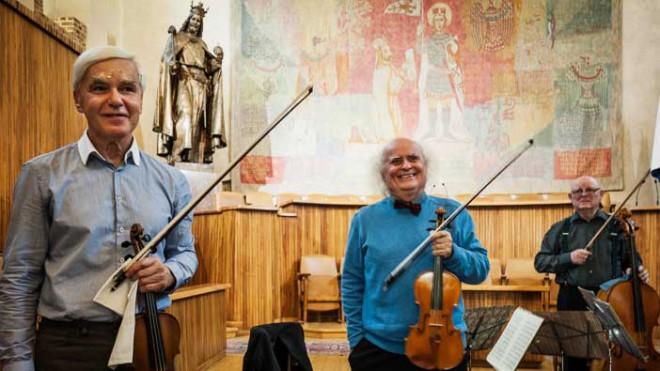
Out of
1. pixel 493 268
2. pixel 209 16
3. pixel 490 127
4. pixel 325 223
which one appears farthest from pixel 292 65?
pixel 493 268

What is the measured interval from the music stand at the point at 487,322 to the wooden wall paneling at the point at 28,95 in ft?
7.67

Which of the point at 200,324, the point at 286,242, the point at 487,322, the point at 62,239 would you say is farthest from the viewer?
the point at 286,242

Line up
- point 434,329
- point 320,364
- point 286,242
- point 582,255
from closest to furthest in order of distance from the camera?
point 434,329, point 582,255, point 320,364, point 286,242

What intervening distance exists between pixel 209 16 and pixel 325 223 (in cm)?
337

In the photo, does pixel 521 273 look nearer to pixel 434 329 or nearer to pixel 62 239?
pixel 434 329

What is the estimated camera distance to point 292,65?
7.88 meters

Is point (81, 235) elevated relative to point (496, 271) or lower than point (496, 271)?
elevated

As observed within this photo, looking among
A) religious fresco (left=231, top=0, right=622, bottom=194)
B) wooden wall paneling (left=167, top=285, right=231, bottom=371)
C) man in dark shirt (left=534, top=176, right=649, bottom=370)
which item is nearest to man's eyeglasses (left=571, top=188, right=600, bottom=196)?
man in dark shirt (left=534, top=176, right=649, bottom=370)

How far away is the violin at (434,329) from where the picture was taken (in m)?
1.96

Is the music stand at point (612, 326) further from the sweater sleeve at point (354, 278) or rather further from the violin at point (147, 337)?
the violin at point (147, 337)

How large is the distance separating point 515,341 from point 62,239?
4.92 ft

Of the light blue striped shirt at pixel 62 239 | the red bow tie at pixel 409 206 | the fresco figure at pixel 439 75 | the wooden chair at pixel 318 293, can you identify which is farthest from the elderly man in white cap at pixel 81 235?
the fresco figure at pixel 439 75

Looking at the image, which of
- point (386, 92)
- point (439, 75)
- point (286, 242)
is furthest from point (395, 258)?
point (439, 75)

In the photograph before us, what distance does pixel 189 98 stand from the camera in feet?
21.0
